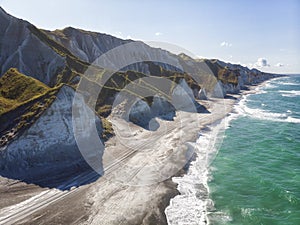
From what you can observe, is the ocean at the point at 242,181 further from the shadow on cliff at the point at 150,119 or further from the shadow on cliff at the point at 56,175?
the shadow on cliff at the point at 56,175

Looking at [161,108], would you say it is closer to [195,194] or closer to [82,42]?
[195,194]

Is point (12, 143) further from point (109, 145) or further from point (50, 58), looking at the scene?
point (50, 58)

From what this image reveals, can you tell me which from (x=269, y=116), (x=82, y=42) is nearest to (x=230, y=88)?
(x=269, y=116)

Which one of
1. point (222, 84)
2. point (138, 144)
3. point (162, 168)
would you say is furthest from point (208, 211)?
point (222, 84)

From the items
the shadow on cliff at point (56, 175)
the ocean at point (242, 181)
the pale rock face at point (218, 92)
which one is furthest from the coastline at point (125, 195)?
the pale rock face at point (218, 92)

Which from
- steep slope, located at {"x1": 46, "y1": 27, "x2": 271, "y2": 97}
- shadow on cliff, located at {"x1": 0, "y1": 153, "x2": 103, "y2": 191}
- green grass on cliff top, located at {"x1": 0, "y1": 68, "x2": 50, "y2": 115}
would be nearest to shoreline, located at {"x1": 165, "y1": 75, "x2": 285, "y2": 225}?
shadow on cliff, located at {"x1": 0, "y1": 153, "x2": 103, "y2": 191}

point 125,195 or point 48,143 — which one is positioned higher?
point 48,143
